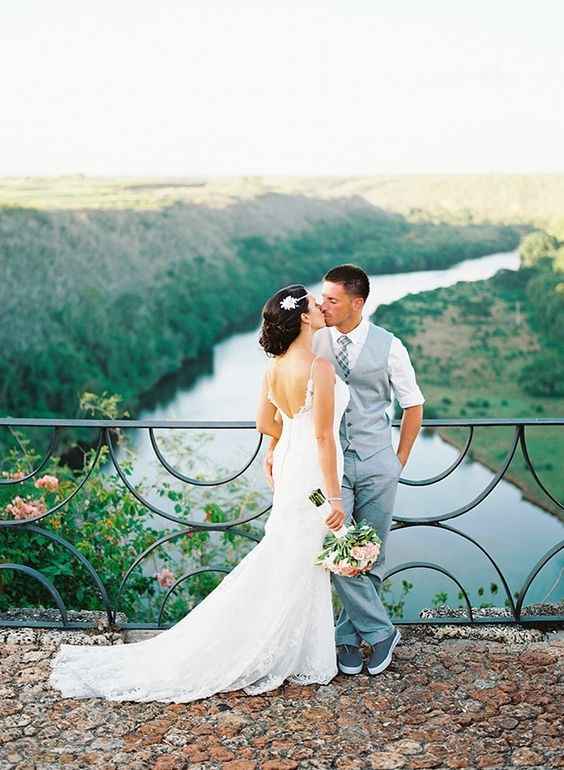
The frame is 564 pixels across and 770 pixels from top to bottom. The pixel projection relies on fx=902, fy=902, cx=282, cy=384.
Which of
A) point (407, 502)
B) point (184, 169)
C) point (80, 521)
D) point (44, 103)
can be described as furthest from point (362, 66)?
point (80, 521)

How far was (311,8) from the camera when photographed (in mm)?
36156

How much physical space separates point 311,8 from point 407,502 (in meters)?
24.7

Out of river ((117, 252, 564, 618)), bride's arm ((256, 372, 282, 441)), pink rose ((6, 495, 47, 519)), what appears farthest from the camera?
river ((117, 252, 564, 618))

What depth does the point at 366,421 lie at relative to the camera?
8.36 feet

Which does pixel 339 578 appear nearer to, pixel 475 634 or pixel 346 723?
pixel 346 723

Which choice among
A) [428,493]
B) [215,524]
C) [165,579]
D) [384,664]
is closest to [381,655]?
[384,664]

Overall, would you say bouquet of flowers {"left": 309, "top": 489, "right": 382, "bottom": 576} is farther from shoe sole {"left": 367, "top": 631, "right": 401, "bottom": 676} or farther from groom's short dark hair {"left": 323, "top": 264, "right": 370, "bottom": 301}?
groom's short dark hair {"left": 323, "top": 264, "right": 370, "bottom": 301}

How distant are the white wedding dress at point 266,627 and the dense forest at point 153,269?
20.8 meters

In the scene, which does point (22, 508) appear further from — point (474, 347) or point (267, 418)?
point (474, 347)

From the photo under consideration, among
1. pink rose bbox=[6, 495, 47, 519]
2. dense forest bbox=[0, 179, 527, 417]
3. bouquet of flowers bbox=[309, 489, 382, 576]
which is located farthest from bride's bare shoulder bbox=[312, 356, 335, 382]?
dense forest bbox=[0, 179, 527, 417]

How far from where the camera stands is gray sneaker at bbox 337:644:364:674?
270 centimetres

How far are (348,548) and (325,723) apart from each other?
18.5 inches

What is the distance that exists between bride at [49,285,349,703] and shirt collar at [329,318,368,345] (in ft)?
0.76

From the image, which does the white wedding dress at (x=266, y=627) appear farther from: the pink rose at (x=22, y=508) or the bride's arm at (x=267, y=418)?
the pink rose at (x=22, y=508)
